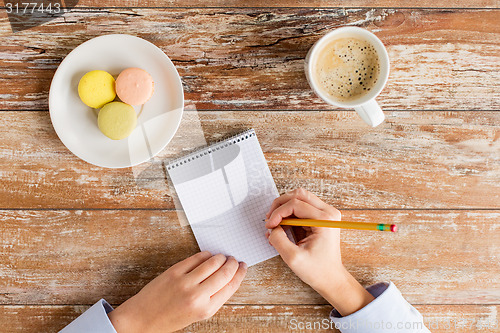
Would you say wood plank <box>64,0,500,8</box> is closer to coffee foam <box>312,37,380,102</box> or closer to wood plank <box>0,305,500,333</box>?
coffee foam <box>312,37,380,102</box>

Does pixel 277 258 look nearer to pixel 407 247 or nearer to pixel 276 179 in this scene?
pixel 276 179

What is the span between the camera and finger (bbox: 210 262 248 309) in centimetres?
88

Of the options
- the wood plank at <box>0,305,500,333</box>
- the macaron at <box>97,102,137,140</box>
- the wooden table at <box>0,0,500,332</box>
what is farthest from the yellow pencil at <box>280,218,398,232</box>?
the macaron at <box>97,102,137,140</box>

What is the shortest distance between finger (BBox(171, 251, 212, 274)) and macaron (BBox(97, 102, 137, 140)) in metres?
0.29

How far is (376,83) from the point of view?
85 centimetres

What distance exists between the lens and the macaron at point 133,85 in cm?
85

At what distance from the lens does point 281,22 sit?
926 millimetres

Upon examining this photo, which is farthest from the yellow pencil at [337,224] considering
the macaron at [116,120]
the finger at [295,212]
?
the macaron at [116,120]

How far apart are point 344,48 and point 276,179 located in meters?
0.31

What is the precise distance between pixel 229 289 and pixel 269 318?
14cm

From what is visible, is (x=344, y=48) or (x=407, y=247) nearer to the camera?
(x=344, y=48)

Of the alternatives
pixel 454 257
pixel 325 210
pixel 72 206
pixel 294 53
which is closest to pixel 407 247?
pixel 454 257

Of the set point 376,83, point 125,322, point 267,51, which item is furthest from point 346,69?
point 125,322

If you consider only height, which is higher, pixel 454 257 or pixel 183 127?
pixel 183 127
